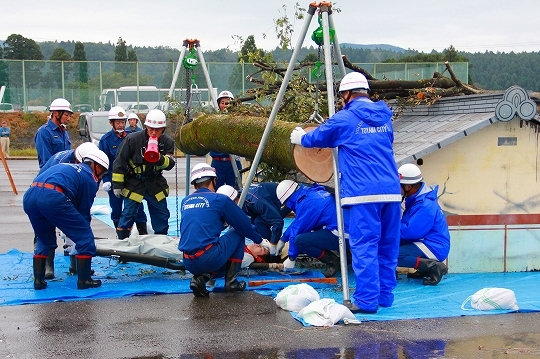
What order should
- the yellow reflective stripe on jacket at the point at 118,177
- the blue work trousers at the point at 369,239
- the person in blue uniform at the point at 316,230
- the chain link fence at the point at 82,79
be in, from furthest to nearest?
the chain link fence at the point at 82,79
the yellow reflective stripe on jacket at the point at 118,177
the person in blue uniform at the point at 316,230
the blue work trousers at the point at 369,239

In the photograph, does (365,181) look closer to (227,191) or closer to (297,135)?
(297,135)

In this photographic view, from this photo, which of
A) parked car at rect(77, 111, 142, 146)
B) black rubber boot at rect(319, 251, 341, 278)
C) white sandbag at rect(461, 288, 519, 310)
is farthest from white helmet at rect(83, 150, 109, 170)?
parked car at rect(77, 111, 142, 146)

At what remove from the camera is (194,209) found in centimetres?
729

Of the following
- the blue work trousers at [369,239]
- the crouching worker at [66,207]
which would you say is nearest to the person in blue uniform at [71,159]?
the crouching worker at [66,207]

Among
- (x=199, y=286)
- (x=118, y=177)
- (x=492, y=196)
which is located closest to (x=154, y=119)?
(x=118, y=177)

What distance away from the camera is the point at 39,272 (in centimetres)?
758

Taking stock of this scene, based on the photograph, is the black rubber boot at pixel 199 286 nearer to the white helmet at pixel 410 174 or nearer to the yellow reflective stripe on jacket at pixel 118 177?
the white helmet at pixel 410 174

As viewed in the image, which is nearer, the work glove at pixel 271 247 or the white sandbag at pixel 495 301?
the white sandbag at pixel 495 301

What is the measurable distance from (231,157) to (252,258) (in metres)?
2.38

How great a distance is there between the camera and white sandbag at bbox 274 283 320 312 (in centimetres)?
669

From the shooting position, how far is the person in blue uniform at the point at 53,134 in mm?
9609

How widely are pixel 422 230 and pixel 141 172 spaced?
3683 millimetres

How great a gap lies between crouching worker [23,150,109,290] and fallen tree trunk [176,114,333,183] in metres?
1.67

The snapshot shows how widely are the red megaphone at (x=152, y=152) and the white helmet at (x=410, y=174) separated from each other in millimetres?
3146
